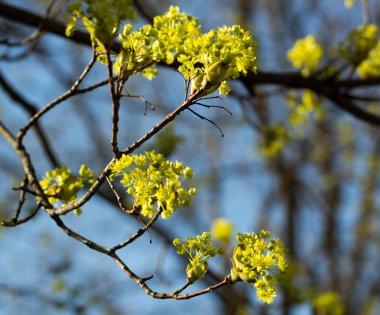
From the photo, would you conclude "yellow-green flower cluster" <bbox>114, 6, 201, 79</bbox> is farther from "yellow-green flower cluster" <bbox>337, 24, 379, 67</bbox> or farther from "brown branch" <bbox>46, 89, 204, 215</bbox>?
"yellow-green flower cluster" <bbox>337, 24, 379, 67</bbox>

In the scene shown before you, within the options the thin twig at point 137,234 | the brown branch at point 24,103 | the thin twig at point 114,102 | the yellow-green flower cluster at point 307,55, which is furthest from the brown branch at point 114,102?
the yellow-green flower cluster at point 307,55

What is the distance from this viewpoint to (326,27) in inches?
413

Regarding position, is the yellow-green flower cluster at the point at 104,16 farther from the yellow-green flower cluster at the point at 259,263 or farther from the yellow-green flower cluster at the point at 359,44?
the yellow-green flower cluster at the point at 359,44

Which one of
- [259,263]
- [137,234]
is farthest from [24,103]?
[259,263]

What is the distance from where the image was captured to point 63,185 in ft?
5.71

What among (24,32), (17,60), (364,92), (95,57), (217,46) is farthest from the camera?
(364,92)

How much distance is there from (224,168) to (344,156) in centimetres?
227

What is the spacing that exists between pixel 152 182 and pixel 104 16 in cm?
48

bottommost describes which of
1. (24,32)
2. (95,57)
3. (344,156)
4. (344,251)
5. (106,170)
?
(106,170)

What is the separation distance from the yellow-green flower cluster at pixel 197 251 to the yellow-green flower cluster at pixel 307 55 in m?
2.31

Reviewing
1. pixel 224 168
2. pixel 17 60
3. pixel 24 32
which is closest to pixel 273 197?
pixel 224 168

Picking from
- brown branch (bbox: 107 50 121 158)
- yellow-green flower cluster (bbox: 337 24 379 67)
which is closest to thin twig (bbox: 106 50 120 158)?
brown branch (bbox: 107 50 121 158)

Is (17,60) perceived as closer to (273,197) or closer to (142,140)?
(142,140)

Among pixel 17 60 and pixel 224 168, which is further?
pixel 224 168
